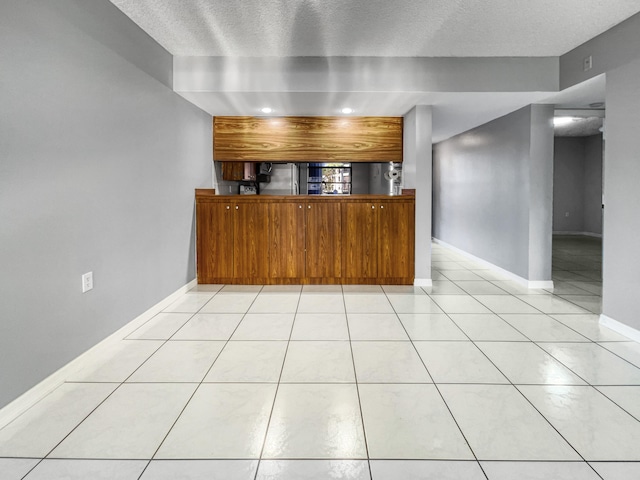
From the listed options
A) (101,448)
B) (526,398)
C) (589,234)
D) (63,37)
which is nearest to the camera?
(101,448)

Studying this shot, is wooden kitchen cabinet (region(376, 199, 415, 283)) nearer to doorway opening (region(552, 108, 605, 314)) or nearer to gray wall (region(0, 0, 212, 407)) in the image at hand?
gray wall (region(0, 0, 212, 407))

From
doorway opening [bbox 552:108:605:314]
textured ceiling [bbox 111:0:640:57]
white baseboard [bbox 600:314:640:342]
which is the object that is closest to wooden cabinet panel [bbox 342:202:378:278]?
textured ceiling [bbox 111:0:640:57]

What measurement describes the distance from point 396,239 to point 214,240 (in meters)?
2.21

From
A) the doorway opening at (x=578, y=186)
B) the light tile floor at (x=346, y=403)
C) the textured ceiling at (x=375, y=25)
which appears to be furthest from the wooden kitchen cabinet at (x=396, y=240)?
the doorway opening at (x=578, y=186)

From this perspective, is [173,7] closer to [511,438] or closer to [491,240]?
[511,438]

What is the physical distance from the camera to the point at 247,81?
3662 millimetres

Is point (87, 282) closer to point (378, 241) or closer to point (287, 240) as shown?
point (287, 240)

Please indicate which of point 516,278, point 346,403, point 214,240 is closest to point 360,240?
point 214,240

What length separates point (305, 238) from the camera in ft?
14.5

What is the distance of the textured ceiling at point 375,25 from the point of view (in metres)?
2.69

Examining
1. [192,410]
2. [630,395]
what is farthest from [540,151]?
[192,410]

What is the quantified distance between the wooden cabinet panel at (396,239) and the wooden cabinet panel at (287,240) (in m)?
0.95

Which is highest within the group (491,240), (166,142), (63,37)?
(63,37)

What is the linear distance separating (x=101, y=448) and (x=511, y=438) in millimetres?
1742
